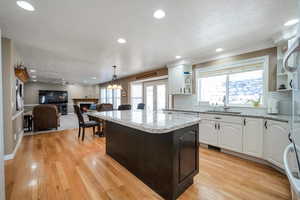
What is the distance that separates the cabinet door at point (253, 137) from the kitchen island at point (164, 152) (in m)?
1.48

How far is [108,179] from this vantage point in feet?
6.59

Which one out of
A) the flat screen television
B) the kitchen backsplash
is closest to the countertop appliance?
the kitchen backsplash

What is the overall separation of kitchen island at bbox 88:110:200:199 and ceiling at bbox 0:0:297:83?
58.9 inches

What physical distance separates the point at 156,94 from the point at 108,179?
3966mm

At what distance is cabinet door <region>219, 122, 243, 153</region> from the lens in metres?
2.72

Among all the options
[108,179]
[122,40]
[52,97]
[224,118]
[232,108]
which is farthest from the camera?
[52,97]

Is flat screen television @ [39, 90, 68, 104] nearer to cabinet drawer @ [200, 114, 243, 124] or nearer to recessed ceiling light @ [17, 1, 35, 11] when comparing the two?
recessed ceiling light @ [17, 1, 35, 11]

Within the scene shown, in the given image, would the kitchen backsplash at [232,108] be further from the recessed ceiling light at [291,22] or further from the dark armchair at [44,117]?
the dark armchair at [44,117]

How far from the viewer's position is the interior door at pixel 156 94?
522 cm

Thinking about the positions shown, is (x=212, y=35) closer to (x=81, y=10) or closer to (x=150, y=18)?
(x=150, y=18)

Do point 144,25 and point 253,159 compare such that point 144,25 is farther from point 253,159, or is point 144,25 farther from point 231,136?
point 253,159

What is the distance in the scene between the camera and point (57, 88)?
33.0ft

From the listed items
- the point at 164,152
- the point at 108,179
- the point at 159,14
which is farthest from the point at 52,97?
the point at 164,152

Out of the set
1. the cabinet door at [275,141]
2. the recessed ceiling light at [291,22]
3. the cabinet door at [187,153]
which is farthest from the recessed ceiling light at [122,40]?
the cabinet door at [275,141]
